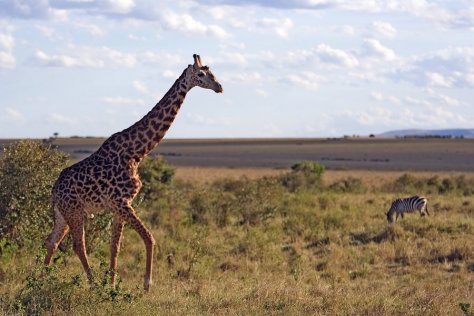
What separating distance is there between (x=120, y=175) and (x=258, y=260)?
575cm

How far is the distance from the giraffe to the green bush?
287cm

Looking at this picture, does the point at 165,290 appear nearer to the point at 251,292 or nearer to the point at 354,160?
the point at 251,292

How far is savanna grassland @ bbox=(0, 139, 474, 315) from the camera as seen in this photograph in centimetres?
991

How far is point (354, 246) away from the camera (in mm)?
17438

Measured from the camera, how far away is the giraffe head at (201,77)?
10664 mm

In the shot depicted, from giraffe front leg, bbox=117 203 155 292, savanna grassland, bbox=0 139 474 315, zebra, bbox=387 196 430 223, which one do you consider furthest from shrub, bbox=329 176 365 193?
giraffe front leg, bbox=117 203 155 292

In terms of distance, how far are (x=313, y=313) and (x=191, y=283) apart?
330 cm

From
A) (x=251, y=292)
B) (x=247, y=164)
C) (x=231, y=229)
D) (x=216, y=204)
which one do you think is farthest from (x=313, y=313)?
(x=247, y=164)

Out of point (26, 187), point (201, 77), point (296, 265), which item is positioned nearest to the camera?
point (201, 77)

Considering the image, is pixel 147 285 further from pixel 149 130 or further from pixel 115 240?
pixel 149 130

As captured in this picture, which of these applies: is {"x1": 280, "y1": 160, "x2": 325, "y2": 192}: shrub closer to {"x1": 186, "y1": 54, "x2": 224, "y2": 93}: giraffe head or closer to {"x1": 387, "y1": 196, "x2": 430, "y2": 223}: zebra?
{"x1": 387, "y1": 196, "x2": 430, "y2": 223}: zebra

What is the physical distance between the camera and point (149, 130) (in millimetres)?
10922

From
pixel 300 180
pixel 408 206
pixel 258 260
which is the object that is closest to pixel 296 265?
pixel 258 260

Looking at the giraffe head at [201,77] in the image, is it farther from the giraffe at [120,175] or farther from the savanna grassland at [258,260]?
the savanna grassland at [258,260]
